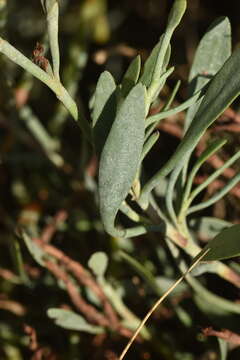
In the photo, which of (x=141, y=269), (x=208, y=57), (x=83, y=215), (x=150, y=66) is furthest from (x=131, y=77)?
(x=83, y=215)

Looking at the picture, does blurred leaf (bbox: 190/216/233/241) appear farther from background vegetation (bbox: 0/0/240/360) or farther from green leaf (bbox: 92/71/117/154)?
green leaf (bbox: 92/71/117/154)

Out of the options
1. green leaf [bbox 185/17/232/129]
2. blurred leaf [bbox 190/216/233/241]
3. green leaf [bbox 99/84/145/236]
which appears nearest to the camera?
green leaf [bbox 99/84/145/236]

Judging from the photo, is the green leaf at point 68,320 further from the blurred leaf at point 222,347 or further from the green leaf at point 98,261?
the blurred leaf at point 222,347

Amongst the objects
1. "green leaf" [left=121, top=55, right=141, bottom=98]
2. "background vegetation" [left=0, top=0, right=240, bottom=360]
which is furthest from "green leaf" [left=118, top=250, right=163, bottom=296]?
"green leaf" [left=121, top=55, right=141, bottom=98]

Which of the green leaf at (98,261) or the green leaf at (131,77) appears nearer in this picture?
the green leaf at (131,77)

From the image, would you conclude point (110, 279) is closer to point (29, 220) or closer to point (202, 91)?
point (29, 220)

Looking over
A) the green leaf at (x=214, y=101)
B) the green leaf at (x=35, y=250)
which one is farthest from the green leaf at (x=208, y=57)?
the green leaf at (x=35, y=250)

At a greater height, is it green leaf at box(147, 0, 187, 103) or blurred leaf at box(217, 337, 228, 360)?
green leaf at box(147, 0, 187, 103)
